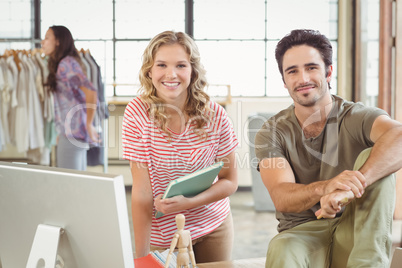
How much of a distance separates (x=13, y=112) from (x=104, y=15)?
5.99 ft

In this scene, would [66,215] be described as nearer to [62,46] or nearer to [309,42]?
[309,42]

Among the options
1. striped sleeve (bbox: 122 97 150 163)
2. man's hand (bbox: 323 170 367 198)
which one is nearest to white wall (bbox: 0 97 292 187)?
striped sleeve (bbox: 122 97 150 163)

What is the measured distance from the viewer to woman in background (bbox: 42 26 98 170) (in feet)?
10.3

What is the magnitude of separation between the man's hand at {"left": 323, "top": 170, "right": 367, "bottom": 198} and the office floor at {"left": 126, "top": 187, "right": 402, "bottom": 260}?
74.5 inches

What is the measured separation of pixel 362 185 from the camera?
1.33 meters

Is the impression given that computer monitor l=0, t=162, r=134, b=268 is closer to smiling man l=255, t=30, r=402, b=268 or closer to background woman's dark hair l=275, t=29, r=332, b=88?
smiling man l=255, t=30, r=402, b=268

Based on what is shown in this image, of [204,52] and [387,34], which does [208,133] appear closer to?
[387,34]

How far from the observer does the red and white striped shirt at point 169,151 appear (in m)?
1.69

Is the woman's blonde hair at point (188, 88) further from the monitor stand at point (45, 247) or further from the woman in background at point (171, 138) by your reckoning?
the monitor stand at point (45, 247)

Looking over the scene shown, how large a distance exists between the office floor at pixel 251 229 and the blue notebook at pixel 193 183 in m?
1.69

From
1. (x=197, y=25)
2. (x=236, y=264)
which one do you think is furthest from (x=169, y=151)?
(x=197, y=25)

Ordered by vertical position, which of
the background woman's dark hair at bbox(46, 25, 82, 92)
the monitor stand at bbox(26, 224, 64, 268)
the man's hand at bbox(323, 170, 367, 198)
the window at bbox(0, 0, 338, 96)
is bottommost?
the monitor stand at bbox(26, 224, 64, 268)

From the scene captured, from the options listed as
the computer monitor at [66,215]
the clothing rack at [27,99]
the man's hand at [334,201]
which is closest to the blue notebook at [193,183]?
the man's hand at [334,201]

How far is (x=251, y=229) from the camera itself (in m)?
3.89
